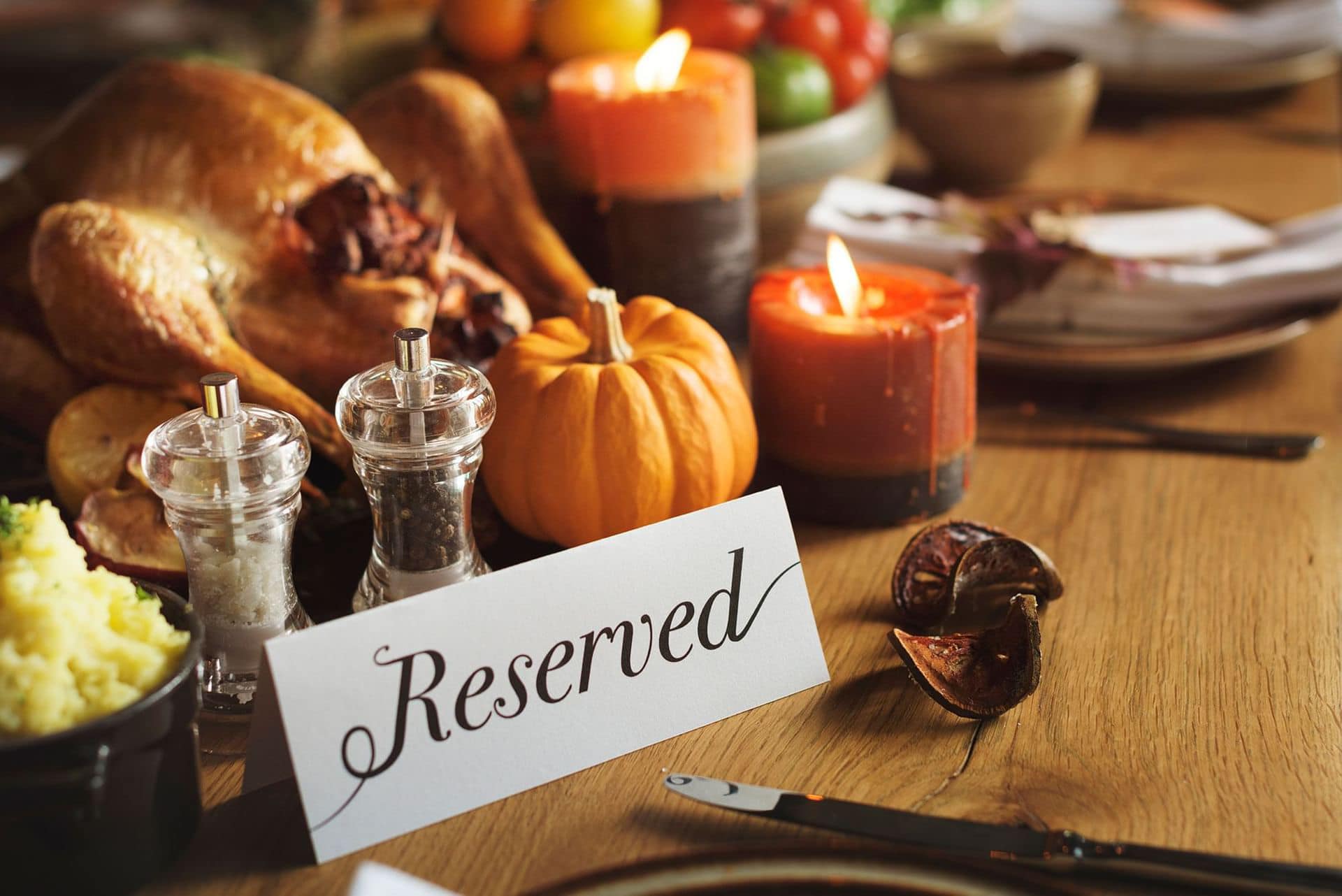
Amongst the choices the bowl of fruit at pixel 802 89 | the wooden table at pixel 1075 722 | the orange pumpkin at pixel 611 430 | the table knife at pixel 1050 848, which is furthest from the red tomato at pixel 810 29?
the table knife at pixel 1050 848

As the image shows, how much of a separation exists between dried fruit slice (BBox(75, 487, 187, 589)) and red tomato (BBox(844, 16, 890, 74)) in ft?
3.56

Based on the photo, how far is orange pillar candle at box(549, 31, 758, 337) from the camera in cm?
113

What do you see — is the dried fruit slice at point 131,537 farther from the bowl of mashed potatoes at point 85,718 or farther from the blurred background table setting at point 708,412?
the bowl of mashed potatoes at point 85,718

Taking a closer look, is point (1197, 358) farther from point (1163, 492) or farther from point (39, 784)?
point (39, 784)

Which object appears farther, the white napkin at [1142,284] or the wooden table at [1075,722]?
the white napkin at [1142,284]

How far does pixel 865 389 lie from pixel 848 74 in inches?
30.4

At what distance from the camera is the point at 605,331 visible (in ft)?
2.85

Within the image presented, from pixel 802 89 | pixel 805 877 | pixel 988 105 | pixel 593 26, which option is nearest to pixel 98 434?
pixel 805 877

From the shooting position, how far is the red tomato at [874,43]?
5.17ft

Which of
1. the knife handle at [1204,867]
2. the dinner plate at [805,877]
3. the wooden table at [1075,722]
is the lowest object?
the wooden table at [1075,722]

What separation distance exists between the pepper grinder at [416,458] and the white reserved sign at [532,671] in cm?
9

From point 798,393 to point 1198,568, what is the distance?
318 millimetres

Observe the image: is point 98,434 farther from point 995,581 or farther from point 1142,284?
point 1142,284

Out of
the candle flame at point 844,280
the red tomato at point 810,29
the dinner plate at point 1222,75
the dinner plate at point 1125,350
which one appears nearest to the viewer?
the candle flame at point 844,280
